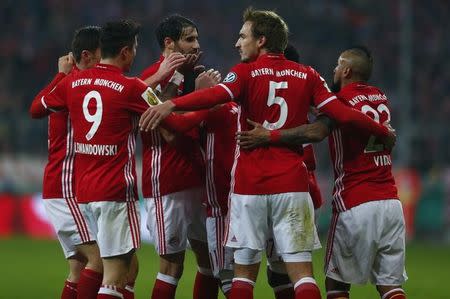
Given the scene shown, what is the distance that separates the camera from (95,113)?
7.52m

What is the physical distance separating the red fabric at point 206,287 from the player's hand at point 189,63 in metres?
1.79

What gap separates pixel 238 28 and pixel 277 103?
16.0m

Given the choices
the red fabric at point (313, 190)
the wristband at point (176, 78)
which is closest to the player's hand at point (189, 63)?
the wristband at point (176, 78)

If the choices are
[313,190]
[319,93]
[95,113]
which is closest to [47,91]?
[95,113]

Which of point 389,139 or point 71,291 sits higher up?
point 389,139

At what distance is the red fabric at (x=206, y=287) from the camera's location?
8820 mm

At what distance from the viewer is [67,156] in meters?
8.28

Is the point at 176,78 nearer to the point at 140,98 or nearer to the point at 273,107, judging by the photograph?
the point at 140,98

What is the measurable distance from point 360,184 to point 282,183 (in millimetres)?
856

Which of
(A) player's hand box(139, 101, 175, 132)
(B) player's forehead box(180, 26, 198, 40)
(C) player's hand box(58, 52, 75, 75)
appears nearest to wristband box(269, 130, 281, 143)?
(A) player's hand box(139, 101, 175, 132)

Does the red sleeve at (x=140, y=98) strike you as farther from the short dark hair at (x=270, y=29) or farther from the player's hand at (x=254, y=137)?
the short dark hair at (x=270, y=29)

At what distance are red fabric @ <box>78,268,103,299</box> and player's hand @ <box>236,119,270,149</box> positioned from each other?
1.59m

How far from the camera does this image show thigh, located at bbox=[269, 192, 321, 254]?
292 inches

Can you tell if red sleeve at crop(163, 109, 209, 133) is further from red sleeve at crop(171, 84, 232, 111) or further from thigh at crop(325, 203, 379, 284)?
thigh at crop(325, 203, 379, 284)
